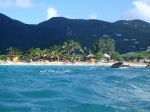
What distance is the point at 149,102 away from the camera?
65.4ft

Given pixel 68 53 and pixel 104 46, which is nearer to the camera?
pixel 68 53

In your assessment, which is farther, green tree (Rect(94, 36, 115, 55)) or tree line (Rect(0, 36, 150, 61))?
green tree (Rect(94, 36, 115, 55))

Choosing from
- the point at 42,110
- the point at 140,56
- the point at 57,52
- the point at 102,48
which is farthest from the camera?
the point at 102,48

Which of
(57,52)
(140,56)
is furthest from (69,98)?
(140,56)

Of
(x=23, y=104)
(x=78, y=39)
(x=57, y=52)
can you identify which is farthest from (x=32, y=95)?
(x=78, y=39)

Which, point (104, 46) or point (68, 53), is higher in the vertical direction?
point (104, 46)

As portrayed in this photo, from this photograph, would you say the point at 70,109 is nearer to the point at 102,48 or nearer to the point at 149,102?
the point at 149,102

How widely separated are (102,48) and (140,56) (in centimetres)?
2050

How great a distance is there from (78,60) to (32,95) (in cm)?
11258

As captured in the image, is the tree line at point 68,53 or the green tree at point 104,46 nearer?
the tree line at point 68,53

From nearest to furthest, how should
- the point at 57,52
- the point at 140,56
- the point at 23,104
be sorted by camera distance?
the point at 23,104 < the point at 57,52 < the point at 140,56

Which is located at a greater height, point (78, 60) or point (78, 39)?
point (78, 39)

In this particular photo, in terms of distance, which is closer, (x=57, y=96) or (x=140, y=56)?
(x=57, y=96)

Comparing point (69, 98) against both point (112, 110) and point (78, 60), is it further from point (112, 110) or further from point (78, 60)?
point (78, 60)
